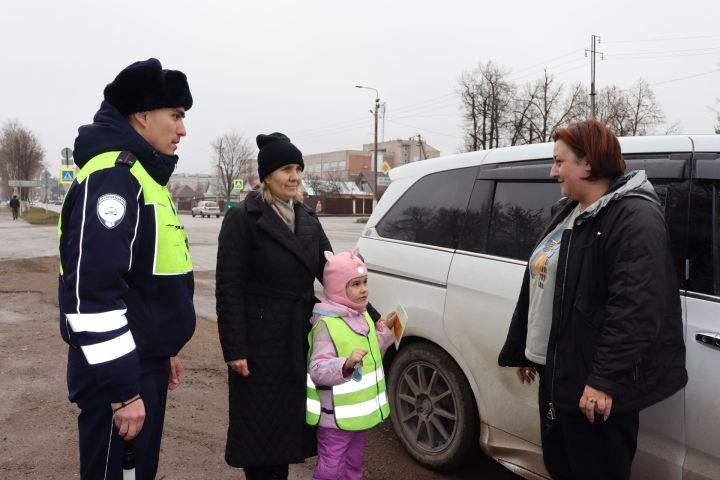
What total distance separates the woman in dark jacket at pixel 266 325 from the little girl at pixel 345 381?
0.28ft

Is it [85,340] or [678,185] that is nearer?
[85,340]

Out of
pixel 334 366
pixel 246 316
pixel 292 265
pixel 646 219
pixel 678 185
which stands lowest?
pixel 334 366

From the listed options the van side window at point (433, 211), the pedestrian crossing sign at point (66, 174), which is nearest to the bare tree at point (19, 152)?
the pedestrian crossing sign at point (66, 174)

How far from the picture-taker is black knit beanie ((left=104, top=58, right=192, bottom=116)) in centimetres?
200

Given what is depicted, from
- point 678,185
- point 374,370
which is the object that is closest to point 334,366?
point 374,370

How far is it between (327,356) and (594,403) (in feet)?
3.82

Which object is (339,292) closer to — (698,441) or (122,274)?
(122,274)

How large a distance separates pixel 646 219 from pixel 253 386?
5.99 ft

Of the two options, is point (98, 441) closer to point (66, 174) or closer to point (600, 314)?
point (600, 314)

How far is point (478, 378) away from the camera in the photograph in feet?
9.70

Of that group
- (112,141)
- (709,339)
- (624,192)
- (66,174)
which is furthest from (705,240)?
(66,174)

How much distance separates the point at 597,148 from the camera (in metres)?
2.13

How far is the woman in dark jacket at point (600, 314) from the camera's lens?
6.18 ft

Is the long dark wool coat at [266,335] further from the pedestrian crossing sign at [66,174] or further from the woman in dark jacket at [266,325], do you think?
the pedestrian crossing sign at [66,174]
